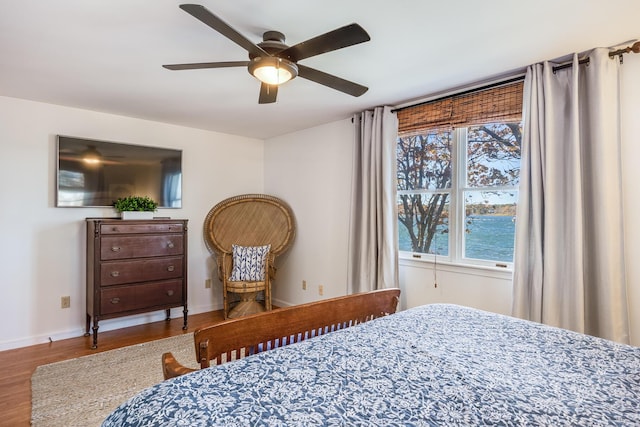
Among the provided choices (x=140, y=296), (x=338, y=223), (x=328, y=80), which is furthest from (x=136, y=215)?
(x=328, y=80)

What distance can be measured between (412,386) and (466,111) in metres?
2.32

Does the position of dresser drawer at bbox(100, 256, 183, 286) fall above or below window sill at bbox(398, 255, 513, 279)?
below

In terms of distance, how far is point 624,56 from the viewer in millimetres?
2053

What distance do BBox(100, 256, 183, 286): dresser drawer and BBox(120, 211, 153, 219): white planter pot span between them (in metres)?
0.45

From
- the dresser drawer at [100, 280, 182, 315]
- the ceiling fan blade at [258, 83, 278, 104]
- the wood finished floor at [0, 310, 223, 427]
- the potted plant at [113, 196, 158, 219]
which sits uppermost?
the ceiling fan blade at [258, 83, 278, 104]

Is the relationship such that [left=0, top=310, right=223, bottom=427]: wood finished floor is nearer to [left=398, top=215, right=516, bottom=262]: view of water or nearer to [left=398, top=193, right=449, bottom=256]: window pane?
[left=398, top=193, right=449, bottom=256]: window pane

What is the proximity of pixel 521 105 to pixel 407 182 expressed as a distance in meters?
A: 1.15

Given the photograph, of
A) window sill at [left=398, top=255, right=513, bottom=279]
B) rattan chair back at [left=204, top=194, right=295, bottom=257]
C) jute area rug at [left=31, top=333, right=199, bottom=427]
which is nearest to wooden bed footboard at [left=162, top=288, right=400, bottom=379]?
window sill at [left=398, top=255, right=513, bottom=279]

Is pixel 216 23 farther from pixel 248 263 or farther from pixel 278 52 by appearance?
pixel 248 263

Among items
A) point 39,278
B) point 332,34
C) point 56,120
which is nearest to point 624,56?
point 332,34

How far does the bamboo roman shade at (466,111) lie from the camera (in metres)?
2.43

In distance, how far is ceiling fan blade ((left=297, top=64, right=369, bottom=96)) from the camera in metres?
1.90

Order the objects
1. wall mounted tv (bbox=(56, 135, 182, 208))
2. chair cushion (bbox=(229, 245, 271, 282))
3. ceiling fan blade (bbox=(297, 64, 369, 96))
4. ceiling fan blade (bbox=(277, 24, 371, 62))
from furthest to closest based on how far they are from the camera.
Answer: chair cushion (bbox=(229, 245, 271, 282)) < wall mounted tv (bbox=(56, 135, 182, 208)) < ceiling fan blade (bbox=(297, 64, 369, 96)) < ceiling fan blade (bbox=(277, 24, 371, 62))

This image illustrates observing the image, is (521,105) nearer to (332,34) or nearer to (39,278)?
(332,34)
